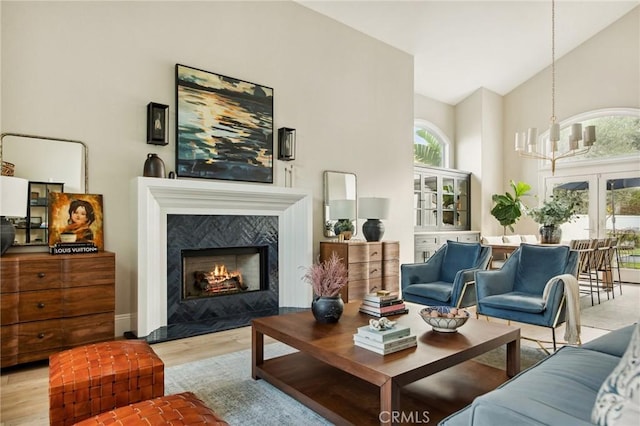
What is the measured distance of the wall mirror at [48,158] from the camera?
3.22m

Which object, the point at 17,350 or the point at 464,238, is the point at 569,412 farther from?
the point at 464,238

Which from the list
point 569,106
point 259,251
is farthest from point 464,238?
point 259,251

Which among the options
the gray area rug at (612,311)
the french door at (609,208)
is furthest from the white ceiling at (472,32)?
the gray area rug at (612,311)

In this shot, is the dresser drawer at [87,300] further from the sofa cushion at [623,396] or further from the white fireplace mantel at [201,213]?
the sofa cushion at [623,396]

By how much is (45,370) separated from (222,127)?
268 cm

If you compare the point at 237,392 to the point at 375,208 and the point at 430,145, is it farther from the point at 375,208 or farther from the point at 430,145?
the point at 430,145

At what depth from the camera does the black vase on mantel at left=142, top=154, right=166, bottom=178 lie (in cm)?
371

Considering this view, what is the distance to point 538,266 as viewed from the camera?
3748mm

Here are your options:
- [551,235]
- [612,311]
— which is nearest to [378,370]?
[612,311]

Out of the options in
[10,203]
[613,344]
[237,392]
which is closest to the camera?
[613,344]

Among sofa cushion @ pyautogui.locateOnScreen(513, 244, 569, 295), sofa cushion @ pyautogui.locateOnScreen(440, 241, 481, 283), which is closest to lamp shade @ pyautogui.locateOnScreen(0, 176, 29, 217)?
sofa cushion @ pyautogui.locateOnScreen(440, 241, 481, 283)

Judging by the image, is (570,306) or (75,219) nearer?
(570,306)

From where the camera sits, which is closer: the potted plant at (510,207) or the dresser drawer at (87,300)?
the dresser drawer at (87,300)

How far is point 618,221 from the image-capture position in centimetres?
726
